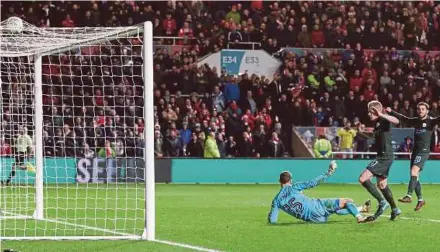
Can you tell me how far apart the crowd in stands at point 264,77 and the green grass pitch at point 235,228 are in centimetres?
790

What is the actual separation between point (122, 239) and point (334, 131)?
1879 cm

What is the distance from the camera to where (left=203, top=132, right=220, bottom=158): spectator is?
2880 centimetres

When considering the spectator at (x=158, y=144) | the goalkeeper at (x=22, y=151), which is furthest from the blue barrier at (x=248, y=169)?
the goalkeeper at (x=22, y=151)

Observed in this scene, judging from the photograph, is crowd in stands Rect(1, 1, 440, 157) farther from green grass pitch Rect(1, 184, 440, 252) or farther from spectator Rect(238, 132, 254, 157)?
green grass pitch Rect(1, 184, 440, 252)

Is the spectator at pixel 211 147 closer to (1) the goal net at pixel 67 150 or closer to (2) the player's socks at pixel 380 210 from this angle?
(1) the goal net at pixel 67 150

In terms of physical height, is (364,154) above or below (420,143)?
below

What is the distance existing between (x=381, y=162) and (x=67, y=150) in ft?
44.0

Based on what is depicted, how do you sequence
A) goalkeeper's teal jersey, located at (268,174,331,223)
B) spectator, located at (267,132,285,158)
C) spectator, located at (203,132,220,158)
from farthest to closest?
spectator, located at (267,132,285,158), spectator, located at (203,132,220,158), goalkeeper's teal jersey, located at (268,174,331,223)

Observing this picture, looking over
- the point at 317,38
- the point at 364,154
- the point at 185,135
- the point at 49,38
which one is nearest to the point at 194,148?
the point at 185,135

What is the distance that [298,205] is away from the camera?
1438cm

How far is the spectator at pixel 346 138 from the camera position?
29812 millimetres

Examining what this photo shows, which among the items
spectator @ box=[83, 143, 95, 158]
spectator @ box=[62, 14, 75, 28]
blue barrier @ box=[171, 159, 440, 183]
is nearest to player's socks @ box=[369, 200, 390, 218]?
spectator @ box=[83, 143, 95, 158]

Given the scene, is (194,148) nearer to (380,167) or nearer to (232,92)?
(232,92)

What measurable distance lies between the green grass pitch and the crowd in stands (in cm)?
790
